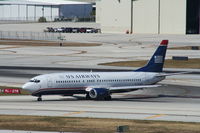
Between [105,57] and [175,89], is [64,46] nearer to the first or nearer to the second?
[105,57]

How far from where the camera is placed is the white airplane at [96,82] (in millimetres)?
65875

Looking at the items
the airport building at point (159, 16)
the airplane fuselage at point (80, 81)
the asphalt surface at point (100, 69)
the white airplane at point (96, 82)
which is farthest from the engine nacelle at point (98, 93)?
the airport building at point (159, 16)

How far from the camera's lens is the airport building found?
182 metres

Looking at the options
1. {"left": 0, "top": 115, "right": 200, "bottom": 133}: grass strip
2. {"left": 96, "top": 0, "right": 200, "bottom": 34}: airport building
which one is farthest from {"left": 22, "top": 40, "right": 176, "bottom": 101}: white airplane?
{"left": 96, "top": 0, "right": 200, "bottom": 34}: airport building

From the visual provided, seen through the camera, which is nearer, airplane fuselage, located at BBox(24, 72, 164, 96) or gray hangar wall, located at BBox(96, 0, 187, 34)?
airplane fuselage, located at BBox(24, 72, 164, 96)

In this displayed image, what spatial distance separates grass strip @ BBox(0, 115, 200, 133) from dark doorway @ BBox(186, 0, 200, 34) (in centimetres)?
13508

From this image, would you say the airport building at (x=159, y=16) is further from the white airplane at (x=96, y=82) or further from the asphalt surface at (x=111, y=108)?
the asphalt surface at (x=111, y=108)

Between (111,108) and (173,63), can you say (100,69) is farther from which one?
(111,108)

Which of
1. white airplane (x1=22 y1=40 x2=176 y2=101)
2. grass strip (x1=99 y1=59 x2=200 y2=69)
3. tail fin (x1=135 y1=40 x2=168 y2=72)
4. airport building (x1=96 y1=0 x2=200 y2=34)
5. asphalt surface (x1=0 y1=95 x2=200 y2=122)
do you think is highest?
airport building (x1=96 y1=0 x2=200 y2=34)

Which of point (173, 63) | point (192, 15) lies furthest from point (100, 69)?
point (192, 15)

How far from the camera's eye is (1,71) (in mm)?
99375

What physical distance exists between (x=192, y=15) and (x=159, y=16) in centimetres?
924

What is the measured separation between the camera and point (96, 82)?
69250 millimetres

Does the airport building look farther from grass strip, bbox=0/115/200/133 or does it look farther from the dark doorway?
grass strip, bbox=0/115/200/133
